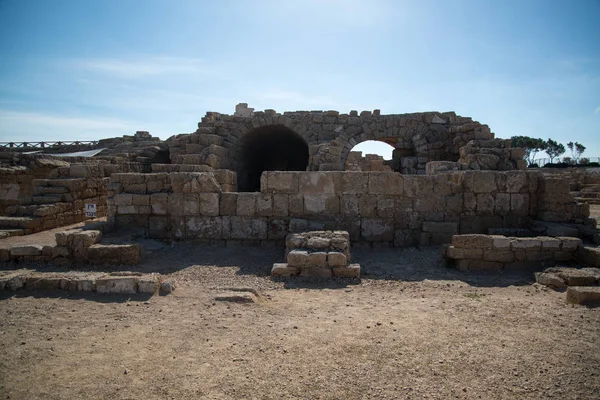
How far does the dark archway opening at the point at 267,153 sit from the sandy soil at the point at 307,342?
32.1ft

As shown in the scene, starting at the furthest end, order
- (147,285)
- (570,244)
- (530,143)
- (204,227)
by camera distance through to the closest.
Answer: (530,143) < (204,227) < (570,244) < (147,285)

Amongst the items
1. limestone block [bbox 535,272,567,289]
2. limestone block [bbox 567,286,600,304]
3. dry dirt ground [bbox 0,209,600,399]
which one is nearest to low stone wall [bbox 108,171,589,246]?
dry dirt ground [bbox 0,209,600,399]

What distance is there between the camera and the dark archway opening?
14.8 m

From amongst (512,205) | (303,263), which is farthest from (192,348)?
(512,205)

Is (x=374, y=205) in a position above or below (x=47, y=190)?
below

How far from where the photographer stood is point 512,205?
7246 mm

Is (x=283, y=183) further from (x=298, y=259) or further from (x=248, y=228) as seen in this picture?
(x=298, y=259)

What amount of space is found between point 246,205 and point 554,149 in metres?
56.7

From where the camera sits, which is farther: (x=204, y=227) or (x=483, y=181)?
(x=204, y=227)

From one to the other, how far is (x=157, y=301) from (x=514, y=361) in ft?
12.8

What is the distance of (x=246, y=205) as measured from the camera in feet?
24.2

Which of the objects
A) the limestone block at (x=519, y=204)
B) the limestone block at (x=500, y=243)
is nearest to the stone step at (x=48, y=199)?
the limestone block at (x=500, y=243)

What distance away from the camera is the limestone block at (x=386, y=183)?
7.21 meters

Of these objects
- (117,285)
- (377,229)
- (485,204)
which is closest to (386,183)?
(377,229)
